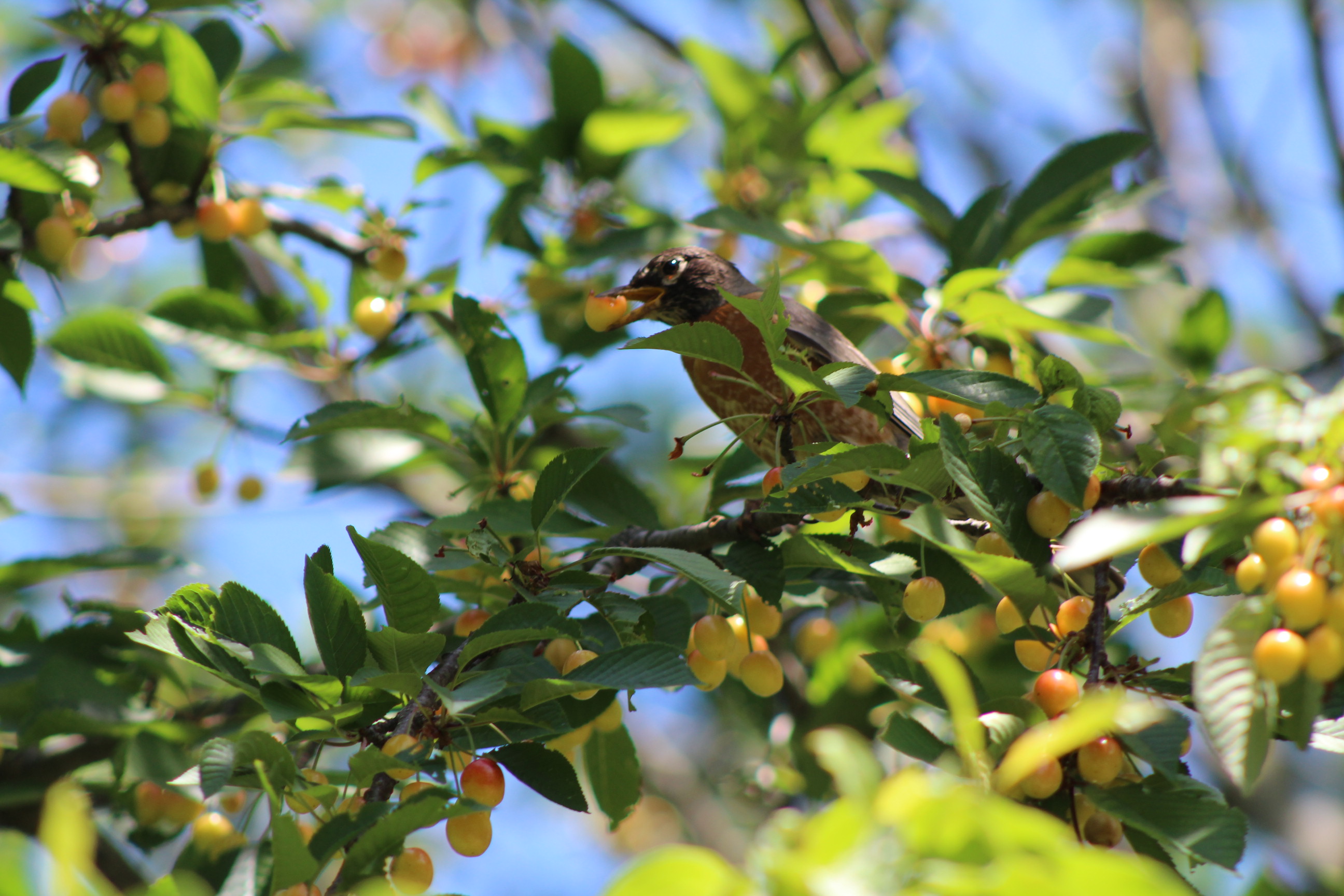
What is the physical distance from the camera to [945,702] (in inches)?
65.9

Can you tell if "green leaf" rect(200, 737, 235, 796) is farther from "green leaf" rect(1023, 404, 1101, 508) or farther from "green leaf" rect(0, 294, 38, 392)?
"green leaf" rect(0, 294, 38, 392)

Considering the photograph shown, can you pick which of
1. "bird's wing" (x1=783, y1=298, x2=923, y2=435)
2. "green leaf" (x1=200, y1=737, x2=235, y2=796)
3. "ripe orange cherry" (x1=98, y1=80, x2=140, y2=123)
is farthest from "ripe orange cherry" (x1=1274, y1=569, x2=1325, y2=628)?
"ripe orange cherry" (x1=98, y1=80, x2=140, y2=123)

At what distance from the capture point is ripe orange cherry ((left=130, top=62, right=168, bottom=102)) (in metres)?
2.73

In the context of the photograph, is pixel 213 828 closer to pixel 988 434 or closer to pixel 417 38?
pixel 988 434

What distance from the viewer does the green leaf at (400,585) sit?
164cm

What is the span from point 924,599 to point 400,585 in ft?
2.88

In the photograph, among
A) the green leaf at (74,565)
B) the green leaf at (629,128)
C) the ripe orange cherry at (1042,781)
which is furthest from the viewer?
the green leaf at (629,128)

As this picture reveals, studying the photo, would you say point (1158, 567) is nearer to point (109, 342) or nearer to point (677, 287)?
point (677, 287)

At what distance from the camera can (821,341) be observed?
2848 mm

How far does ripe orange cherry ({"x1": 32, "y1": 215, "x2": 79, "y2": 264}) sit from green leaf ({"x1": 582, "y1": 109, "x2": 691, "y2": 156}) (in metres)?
1.49

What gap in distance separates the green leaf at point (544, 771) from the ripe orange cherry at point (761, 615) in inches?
20.3

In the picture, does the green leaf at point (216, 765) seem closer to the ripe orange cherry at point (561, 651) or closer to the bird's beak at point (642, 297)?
the ripe orange cherry at point (561, 651)

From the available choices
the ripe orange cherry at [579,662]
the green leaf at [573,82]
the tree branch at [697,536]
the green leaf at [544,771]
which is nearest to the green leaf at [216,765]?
the green leaf at [544,771]

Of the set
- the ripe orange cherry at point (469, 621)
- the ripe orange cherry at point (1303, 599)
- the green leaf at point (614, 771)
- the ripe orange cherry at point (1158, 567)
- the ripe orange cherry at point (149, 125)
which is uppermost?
the ripe orange cherry at point (1303, 599)
